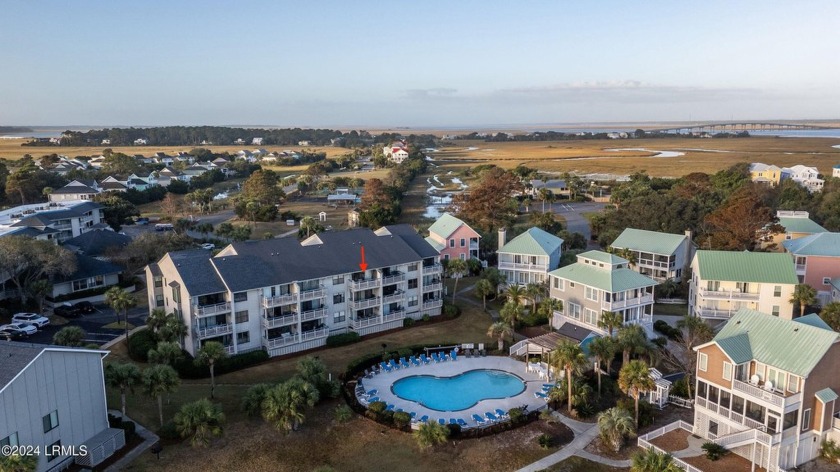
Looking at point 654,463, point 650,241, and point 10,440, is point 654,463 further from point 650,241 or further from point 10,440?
point 650,241

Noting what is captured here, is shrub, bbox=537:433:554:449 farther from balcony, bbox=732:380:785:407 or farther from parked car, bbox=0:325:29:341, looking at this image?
parked car, bbox=0:325:29:341

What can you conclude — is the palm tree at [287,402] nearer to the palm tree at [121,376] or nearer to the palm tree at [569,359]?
the palm tree at [121,376]

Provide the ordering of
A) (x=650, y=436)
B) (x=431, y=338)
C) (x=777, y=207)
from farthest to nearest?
1. (x=777, y=207)
2. (x=431, y=338)
3. (x=650, y=436)

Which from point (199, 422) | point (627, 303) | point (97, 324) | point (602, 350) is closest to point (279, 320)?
point (199, 422)

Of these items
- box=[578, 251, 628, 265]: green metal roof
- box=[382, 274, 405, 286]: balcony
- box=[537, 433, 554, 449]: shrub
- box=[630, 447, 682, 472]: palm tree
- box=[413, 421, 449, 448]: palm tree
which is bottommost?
box=[537, 433, 554, 449]: shrub

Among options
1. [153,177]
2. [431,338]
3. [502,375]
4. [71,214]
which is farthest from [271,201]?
[502,375]

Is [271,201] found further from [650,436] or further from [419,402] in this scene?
[650,436]

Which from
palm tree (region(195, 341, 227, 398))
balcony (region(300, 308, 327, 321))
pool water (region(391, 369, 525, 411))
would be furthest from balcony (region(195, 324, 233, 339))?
pool water (region(391, 369, 525, 411))
